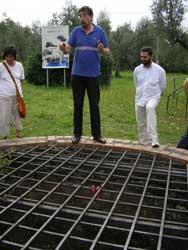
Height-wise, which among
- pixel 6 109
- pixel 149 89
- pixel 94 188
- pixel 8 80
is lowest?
pixel 94 188

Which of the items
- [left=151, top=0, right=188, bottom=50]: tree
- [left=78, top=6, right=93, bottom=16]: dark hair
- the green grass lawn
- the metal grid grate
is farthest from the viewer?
[left=151, top=0, right=188, bottom=50]: tree

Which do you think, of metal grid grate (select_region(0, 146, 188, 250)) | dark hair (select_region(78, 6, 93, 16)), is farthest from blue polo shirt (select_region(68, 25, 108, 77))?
metal grid grate (select_region(0, 146, 188, 250))

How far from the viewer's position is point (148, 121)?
197 inches

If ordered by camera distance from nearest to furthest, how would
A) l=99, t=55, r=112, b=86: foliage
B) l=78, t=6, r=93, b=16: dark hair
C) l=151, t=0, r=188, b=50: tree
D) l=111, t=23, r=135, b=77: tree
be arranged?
l=78, t=6, r=93, b=16: dark hair, l=151, t=0, r=188, b=50: tree, l=99, t=55, r=112, b=86: foliage, l=111, t=23, r=135, b=77: tree

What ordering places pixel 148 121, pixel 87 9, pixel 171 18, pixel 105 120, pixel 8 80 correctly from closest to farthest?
pixel 87 9
pixel 148 121
pixel 8 80
pixel 105 120
pixel 171 18

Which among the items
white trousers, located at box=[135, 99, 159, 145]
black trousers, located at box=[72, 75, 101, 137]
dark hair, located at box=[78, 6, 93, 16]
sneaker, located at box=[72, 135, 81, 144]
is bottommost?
sneaker, located at box=[72, 135, 81, 144]

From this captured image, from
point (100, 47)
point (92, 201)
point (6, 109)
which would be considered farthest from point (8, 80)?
point (92, 201)

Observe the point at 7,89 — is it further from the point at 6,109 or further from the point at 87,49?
the point at 87,49

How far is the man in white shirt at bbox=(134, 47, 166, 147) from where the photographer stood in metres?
4.96

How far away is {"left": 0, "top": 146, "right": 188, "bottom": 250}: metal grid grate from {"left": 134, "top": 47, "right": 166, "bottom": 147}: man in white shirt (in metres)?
0.57

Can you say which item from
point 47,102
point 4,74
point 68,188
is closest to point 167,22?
point 47,102

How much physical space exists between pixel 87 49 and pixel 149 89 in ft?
3.64

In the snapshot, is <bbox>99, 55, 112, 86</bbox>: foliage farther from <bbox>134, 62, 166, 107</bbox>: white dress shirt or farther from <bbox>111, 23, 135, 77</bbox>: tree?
<bbox>111, 23, 135, 77</bbox>: tree

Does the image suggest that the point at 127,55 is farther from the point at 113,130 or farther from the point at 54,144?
the point at 54,144
